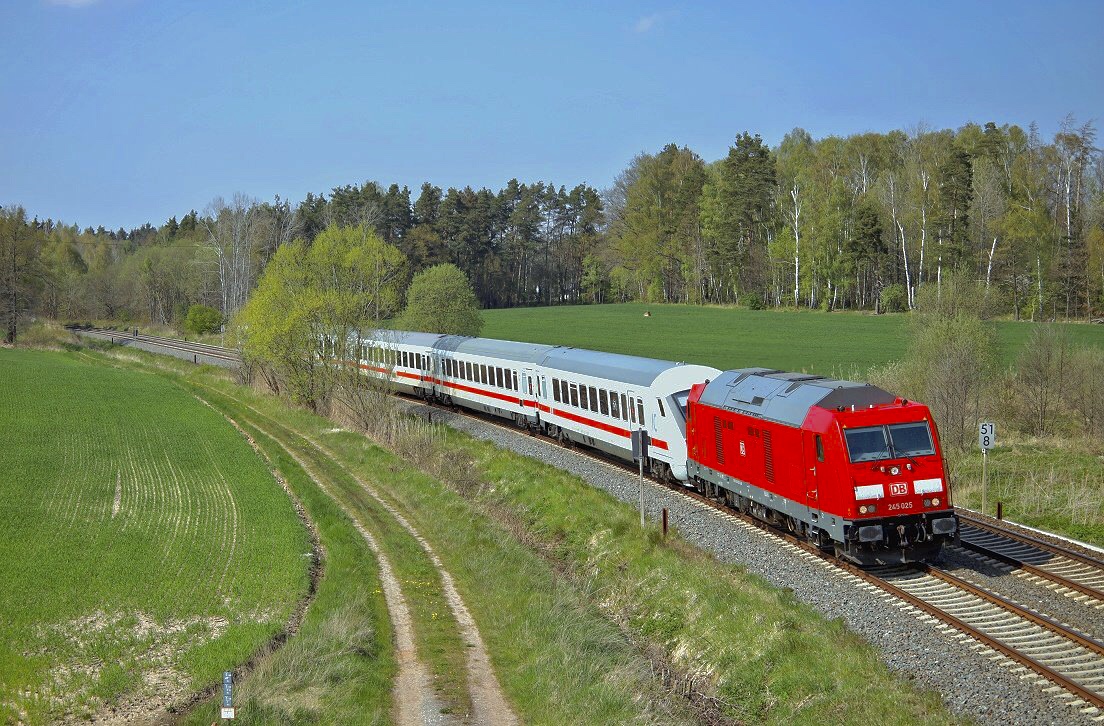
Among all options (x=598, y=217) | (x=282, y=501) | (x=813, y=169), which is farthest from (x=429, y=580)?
(x=598, y=217)

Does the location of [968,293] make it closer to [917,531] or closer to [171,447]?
[917,531]

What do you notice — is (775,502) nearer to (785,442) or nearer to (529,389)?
(785,442)

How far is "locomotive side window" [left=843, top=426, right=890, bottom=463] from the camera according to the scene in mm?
17172

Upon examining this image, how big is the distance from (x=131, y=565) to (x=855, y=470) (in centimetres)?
1418

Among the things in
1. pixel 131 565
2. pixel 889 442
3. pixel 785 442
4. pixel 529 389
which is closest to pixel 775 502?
pixel 785 442

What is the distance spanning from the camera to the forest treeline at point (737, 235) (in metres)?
71.8

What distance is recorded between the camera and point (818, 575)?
17.6m

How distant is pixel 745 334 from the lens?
71188mm

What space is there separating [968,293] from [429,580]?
30.0 metres

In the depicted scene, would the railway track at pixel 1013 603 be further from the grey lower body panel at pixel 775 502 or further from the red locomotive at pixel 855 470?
the grey lower body panel at pixel 775 502

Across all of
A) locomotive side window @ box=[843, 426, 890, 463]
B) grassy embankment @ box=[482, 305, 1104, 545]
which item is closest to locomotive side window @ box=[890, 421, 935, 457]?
locomotive side window @ box=[843, 426, 890, 463]

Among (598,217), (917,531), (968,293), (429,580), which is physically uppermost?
(598,217)

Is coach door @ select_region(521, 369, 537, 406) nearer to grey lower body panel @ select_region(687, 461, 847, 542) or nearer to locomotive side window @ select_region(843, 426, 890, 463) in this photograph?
grey lower body panel @ select_region(687, 461, 847, 542)

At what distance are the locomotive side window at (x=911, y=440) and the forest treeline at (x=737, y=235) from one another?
28.9 m
